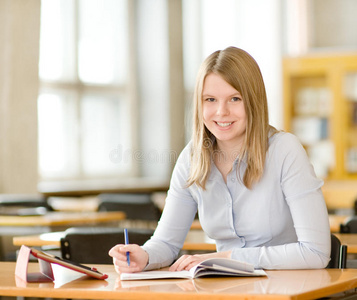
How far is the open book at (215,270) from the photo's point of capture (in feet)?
6.30

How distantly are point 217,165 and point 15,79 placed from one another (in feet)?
14.9

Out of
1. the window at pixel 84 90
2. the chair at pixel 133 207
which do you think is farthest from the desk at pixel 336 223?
the window at pixel 84 90

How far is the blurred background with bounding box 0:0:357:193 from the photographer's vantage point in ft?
22.1

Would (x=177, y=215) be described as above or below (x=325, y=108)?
below

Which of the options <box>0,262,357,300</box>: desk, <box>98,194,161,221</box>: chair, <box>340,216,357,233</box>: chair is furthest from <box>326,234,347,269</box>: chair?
<box>98,194,161,221</box>: chair

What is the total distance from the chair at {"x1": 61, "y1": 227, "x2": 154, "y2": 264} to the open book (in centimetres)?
77

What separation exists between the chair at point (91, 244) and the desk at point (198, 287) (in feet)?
2.44

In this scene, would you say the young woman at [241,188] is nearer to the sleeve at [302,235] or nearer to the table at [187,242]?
the sleeve at [302,235]

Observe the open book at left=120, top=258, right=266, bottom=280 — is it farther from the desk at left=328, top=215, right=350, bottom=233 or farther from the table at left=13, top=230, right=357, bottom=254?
the desk at left=328, top=215, right=350, bottom=233

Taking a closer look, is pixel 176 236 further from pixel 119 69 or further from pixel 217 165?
pixel 119 69

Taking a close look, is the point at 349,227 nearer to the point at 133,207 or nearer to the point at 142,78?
A: the point at 133,207

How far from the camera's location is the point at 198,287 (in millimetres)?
1773

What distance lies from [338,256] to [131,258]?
67 cm

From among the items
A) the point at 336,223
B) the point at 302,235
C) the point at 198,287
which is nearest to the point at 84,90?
the point at 336,223
